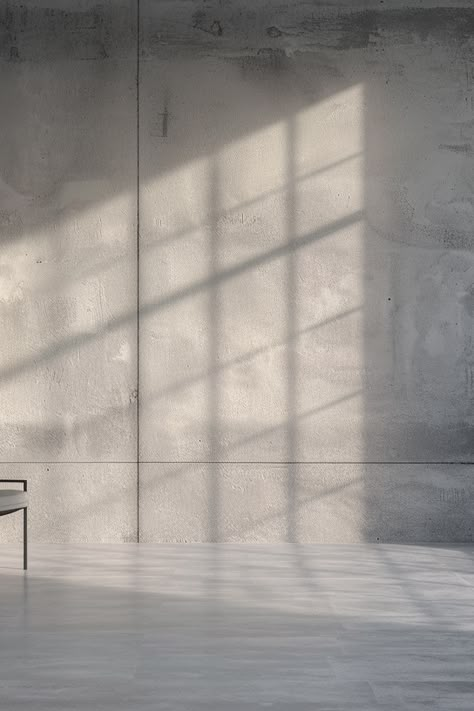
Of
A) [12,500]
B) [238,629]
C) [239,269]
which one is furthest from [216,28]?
[238,629]

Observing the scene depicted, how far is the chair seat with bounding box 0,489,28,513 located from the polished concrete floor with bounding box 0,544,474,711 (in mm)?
385

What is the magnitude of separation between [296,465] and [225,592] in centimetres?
197

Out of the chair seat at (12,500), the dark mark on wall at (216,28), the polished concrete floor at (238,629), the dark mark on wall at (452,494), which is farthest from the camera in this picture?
the dark mark on wall at (216,28)

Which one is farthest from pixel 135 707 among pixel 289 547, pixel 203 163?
pixel 203 163

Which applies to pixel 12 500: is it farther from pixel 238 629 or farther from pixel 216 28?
pixel 216 28

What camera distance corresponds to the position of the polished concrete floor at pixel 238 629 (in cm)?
351

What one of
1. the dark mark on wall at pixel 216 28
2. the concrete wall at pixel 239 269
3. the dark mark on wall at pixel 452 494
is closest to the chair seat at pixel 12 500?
the concrete wall at pixel 239 269

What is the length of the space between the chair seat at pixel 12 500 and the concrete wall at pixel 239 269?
1.15 metres

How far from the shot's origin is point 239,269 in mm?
7340

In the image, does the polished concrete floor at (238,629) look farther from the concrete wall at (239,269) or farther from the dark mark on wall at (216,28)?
the dark mark on wall at (216,28)

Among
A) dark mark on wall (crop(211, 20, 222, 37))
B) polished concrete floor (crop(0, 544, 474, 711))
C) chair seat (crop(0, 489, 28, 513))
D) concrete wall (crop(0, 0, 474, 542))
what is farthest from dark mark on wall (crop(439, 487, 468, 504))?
dark mark on wall (crop(211, 20, 222, 37))

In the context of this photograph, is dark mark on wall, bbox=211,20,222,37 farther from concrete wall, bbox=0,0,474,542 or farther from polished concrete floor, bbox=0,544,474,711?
polished concrete floor, bbox=0,544,474,711

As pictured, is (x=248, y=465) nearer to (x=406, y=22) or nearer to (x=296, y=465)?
(x=296, y=465)

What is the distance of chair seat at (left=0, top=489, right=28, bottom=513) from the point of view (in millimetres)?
5934
